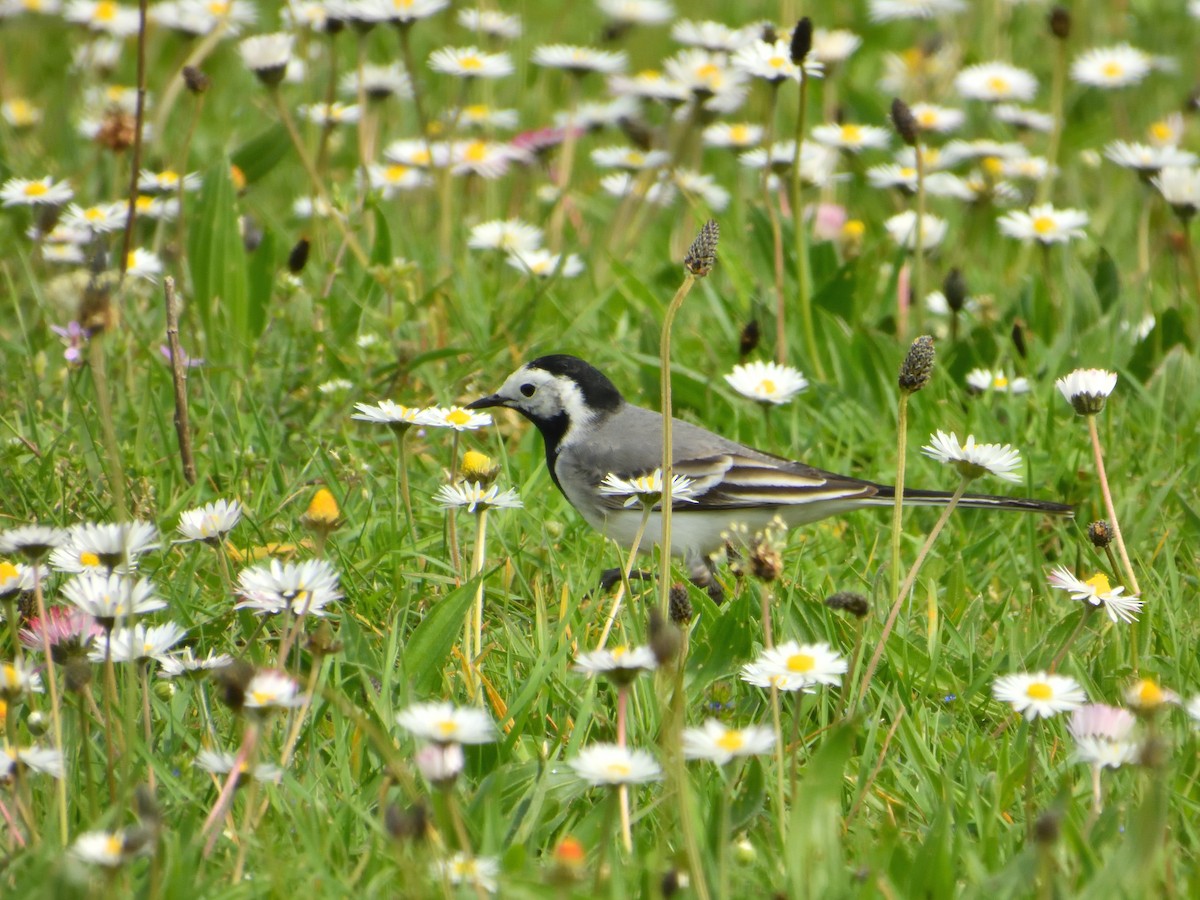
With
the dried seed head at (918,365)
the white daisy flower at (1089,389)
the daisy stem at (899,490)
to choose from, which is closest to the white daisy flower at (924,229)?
the white daisy flower at (1089,389)

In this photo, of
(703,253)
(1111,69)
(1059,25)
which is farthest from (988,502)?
(1111,69)

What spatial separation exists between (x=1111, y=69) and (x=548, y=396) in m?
3.73

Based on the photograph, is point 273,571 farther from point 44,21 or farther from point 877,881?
point 44,21

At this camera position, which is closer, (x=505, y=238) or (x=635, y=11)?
(x=505, y=238)

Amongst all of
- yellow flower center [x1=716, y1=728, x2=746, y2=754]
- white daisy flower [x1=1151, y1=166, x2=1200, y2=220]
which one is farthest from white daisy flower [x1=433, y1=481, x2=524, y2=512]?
white daisy flower [x1=1151, y1=166, x2=1200, y2=220]

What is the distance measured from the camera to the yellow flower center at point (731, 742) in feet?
7.56

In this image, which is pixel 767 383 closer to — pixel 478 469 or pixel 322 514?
pixel 478 469

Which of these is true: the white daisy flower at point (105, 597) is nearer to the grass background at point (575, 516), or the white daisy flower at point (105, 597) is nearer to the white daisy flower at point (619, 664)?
the grass background at point (575, 516)

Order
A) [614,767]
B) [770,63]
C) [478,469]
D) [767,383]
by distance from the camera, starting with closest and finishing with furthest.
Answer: [614,767]
[478,469]
[767,383]
[770,63]

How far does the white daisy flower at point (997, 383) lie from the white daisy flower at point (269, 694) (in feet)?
9.64

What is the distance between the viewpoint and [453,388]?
198 inches

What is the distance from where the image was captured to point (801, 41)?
433 centimetres

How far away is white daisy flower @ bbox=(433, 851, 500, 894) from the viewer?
2182mm

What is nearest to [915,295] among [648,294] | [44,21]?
[648,294]
